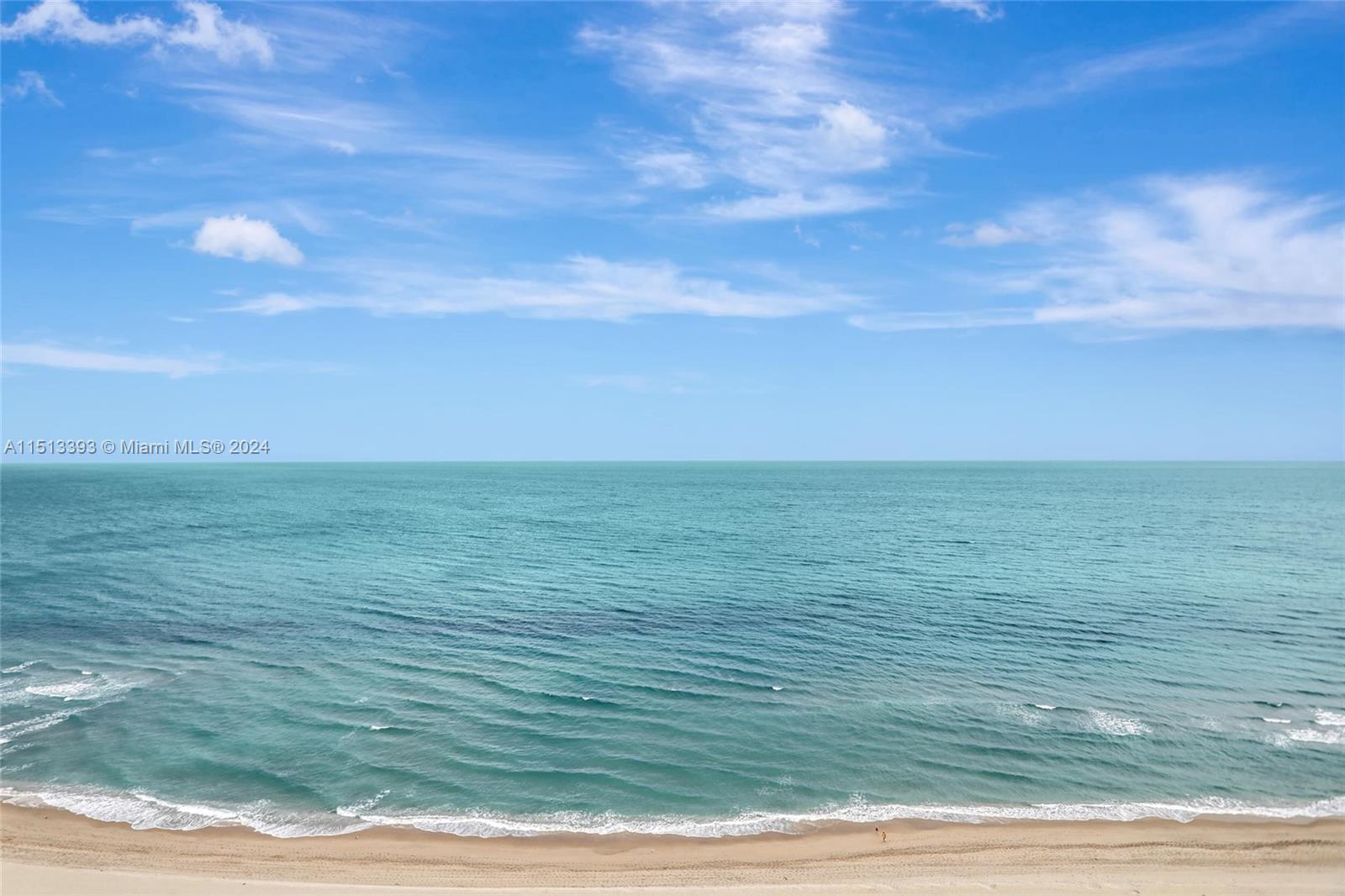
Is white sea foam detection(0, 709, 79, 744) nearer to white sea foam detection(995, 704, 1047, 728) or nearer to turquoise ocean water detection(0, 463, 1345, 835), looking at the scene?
turquoise ocean water detection(0, 463, 1345, 835)

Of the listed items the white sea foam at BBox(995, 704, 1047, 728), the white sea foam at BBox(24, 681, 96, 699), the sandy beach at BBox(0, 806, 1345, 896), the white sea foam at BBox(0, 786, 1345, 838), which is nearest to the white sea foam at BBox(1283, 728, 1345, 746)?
the white sea foam at BBox(0, 786, 1345, 838)

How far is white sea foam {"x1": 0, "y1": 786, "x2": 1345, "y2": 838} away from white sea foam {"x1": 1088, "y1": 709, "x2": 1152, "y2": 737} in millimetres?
4582

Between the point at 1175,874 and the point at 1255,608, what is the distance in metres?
36.5

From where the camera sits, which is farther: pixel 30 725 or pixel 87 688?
pixel 87 688

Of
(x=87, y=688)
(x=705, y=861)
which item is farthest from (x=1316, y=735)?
(x=87, y=688)

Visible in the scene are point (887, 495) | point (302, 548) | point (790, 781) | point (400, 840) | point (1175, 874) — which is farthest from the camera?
point (887, 495)

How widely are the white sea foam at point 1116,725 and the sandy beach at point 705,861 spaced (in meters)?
5.86

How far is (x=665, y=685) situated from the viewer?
33406 mm

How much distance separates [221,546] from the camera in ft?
248

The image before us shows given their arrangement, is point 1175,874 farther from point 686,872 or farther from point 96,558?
Answer: point 96,558

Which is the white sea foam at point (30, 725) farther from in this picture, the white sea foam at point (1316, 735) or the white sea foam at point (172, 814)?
the white sea foam at point (1316, 735)

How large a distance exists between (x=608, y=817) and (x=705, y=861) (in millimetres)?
3582

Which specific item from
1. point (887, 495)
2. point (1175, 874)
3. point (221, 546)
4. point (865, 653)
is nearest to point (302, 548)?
point (221, 546)

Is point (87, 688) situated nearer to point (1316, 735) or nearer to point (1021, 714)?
point (1021, 714)
